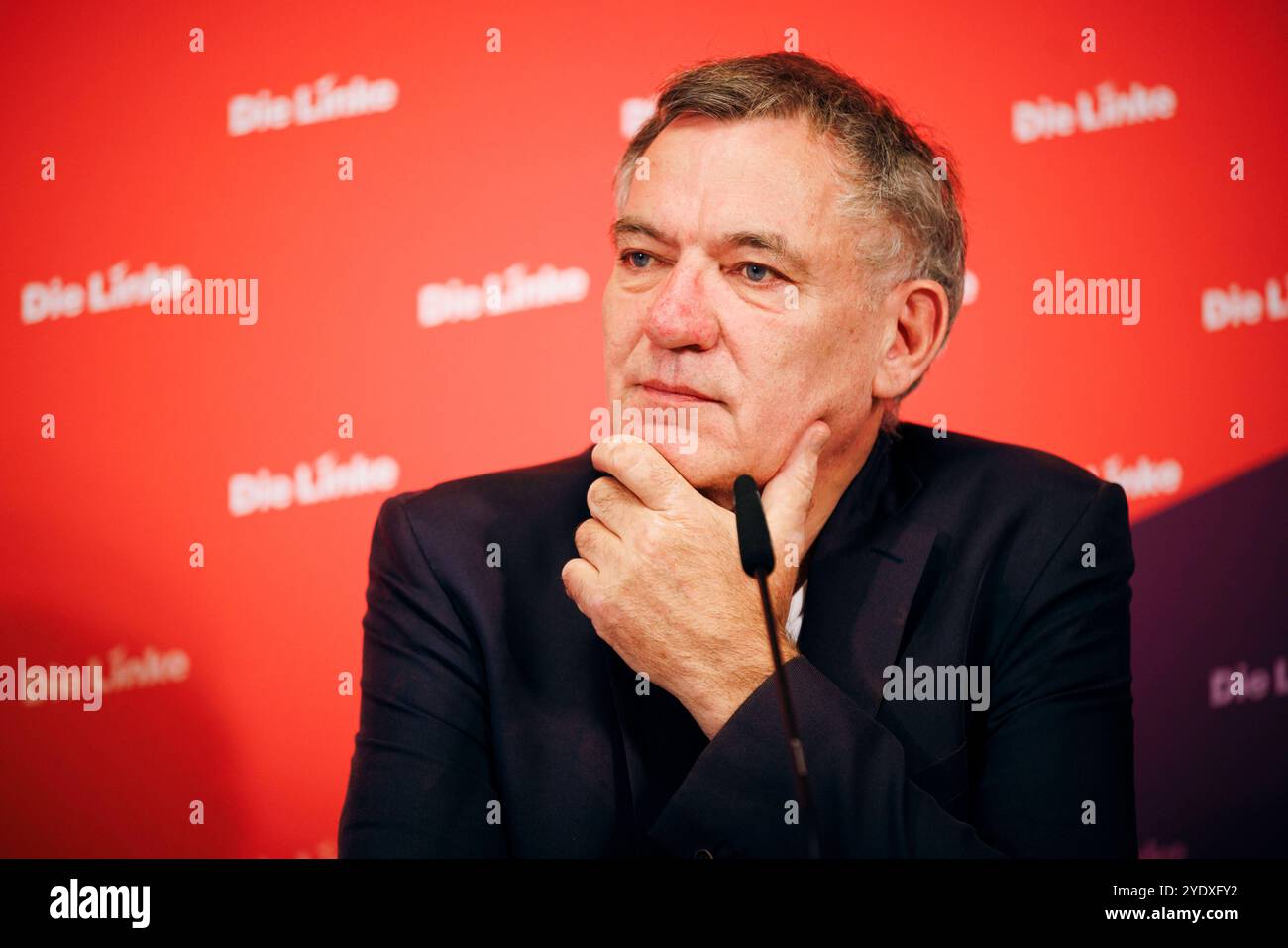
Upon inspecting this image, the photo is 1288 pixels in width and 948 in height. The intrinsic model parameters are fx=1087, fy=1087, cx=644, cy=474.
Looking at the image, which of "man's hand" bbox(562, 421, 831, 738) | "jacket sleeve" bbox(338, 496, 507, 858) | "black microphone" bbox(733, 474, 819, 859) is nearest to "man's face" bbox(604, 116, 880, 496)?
"man's hand" bbox(562, 421, 831, 738)

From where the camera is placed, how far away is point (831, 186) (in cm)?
202

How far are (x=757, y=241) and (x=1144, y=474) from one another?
1218 mm

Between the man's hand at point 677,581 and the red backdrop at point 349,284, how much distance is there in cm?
81

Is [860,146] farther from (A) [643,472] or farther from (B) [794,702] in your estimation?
(B) [794,702]

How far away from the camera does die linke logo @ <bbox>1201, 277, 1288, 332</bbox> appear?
246 cm

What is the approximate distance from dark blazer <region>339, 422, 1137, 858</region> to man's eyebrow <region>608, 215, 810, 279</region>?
512mm

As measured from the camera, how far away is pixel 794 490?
1.88m

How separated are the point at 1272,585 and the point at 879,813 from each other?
1.40m

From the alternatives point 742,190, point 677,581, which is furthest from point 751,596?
point 742,190

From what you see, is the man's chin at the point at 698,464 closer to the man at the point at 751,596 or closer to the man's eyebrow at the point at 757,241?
the man at the point at 751,596

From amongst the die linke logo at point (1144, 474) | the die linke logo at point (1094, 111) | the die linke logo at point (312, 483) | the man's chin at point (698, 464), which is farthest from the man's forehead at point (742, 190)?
the die linke logo at point (1144, 474)
